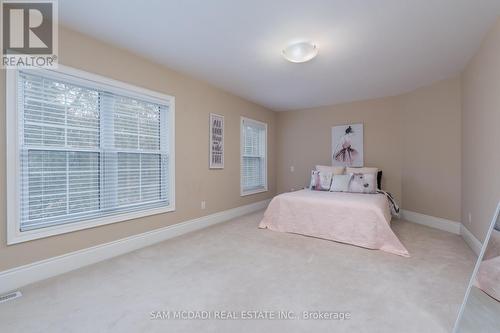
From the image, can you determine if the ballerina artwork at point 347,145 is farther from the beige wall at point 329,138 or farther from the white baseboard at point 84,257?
the white baseboard at point 84,257

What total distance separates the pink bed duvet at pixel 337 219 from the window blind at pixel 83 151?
1835 millimetres

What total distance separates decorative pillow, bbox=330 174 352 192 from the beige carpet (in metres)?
1.33

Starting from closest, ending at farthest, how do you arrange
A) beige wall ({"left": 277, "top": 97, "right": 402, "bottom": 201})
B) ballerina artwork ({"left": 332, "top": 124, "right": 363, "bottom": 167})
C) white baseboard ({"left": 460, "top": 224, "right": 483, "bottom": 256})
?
white baseboard ({"left": 460, "top": 224, "right": 483, "bottom": 256})
beige wall ({"left": 277, "top": 97, "right": 402, "bottom": 201})
ballerina artwork ({"left": 332, "top": 124, "right": 363, "bottom": 167})

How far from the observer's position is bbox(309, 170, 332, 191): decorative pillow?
14.1ft

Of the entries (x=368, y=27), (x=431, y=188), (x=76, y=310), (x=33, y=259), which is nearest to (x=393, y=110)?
(x=431, y=188)

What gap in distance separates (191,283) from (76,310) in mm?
836

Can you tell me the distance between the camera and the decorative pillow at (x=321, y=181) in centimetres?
431

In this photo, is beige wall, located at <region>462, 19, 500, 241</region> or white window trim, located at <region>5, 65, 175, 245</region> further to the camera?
beige wall, located at <region>462, 19, 500, 241</region>

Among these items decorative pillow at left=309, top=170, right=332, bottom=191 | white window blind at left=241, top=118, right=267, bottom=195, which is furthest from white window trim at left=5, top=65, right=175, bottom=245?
decorative pillow at left=309, top=170, right=332, bottom=191

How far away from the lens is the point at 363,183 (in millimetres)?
3980

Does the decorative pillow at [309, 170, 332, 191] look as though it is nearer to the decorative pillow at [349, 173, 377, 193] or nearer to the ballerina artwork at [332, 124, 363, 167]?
the decorative pillow at [349, 173, 377, 193]

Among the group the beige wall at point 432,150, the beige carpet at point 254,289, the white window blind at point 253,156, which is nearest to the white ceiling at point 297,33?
the beige wall at point 432,150

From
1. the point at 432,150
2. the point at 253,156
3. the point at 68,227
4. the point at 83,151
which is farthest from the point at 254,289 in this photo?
the point at 432,150

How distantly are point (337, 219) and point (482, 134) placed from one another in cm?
185
